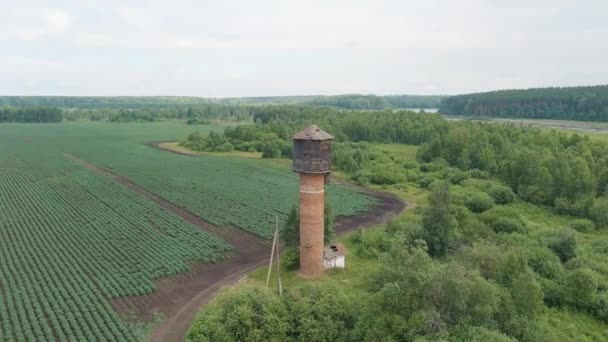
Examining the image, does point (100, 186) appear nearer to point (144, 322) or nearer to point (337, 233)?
point (337, 233)

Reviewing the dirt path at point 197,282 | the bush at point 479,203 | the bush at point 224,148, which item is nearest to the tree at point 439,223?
the dirt path at point 197,282

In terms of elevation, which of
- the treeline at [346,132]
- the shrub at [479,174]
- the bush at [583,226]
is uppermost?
the treeline at [346,132]

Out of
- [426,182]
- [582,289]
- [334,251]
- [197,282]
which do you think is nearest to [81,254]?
[197,282]

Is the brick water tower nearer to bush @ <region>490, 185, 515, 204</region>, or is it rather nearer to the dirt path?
the dirt path

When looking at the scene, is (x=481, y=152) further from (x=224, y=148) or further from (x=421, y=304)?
(x=421, y=304)

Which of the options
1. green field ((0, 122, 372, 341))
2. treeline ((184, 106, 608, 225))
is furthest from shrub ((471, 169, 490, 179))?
green field ((0, 122, 372, 341))

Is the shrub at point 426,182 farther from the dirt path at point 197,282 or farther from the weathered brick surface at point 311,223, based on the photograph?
the weathered brick surface at point 311,223

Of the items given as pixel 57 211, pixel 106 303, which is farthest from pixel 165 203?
pixel 106 303

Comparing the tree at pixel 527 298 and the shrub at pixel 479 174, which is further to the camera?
the shrub at pixel 479 174
